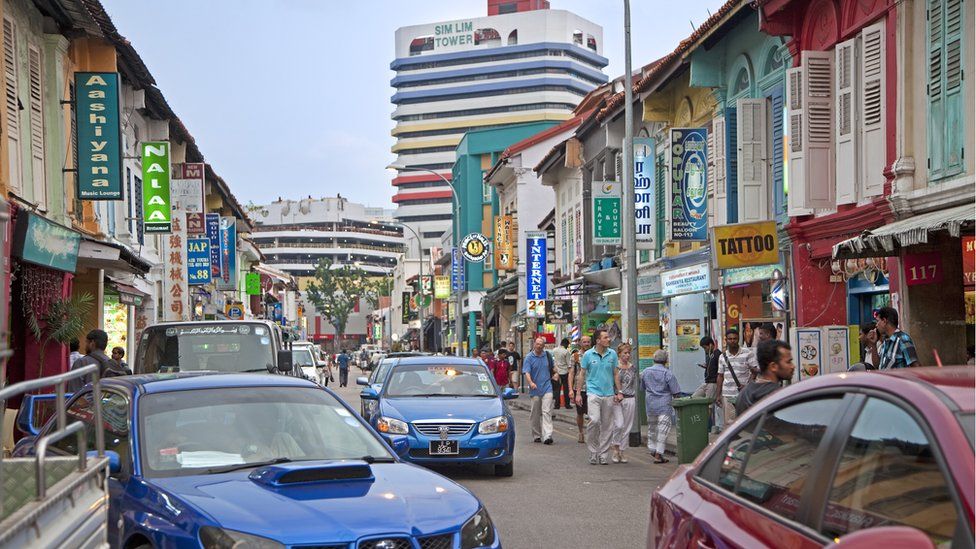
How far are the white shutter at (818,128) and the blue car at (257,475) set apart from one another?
1098 cm

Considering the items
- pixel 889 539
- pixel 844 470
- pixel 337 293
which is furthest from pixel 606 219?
pixel 337 293

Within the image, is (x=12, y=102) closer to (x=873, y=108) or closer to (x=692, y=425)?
(x=692, y=425)

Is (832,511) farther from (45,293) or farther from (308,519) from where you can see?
(45,293)

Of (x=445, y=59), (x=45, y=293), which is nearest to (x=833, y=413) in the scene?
(x=45, y=293)

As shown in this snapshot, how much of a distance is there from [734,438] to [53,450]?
15.0 feet

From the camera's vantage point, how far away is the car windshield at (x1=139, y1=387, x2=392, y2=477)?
730 centimetres

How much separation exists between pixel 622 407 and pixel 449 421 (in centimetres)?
331

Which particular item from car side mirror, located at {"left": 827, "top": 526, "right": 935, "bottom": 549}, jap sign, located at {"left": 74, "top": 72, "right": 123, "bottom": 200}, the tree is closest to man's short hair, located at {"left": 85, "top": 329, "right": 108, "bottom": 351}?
jap sign, located at {"left": 74, "top": 72, "right": 123, "bottom": 200}

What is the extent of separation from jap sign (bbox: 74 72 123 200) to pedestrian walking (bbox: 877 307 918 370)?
14211 millimetres

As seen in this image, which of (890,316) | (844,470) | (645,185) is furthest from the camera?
(645,185)

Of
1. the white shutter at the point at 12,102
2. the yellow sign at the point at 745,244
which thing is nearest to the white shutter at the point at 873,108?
the yellow sign at the point at 745,244

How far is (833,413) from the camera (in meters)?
4.05

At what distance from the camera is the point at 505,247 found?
56.4 m

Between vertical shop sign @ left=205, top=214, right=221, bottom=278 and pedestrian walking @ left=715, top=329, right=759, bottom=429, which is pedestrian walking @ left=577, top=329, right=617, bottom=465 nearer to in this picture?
pedestrian walking @ left=715, top=329, right=759, bottom=429
